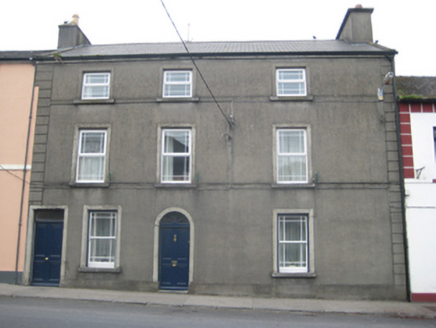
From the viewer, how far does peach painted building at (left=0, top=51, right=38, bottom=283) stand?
531 inches

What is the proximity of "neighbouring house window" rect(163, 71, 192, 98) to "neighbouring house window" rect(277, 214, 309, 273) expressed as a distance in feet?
18.4

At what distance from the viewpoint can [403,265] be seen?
41.1 ft

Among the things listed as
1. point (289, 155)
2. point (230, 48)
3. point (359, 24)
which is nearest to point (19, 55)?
point (230, 48)

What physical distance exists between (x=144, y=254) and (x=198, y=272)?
1931 millimetres

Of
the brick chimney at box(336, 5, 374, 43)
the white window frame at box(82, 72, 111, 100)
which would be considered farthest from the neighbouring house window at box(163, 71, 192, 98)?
the brick chimney at box(336, 5, 374, 43)

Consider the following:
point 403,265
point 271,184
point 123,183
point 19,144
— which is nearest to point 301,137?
point 271,184

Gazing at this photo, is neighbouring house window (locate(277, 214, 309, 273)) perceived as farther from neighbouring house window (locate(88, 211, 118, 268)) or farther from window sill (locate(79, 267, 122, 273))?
neighbouring house window (locate(88, 211, 118, 268))

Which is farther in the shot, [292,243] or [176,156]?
[176,156]

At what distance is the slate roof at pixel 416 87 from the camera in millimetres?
13303

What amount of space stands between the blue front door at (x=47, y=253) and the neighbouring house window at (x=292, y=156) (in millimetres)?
8016

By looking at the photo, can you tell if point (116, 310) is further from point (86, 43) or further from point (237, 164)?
point (86, 43)

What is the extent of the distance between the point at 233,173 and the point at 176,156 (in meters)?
2.12

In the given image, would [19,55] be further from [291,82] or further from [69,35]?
[291,82]

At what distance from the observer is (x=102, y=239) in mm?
13414
